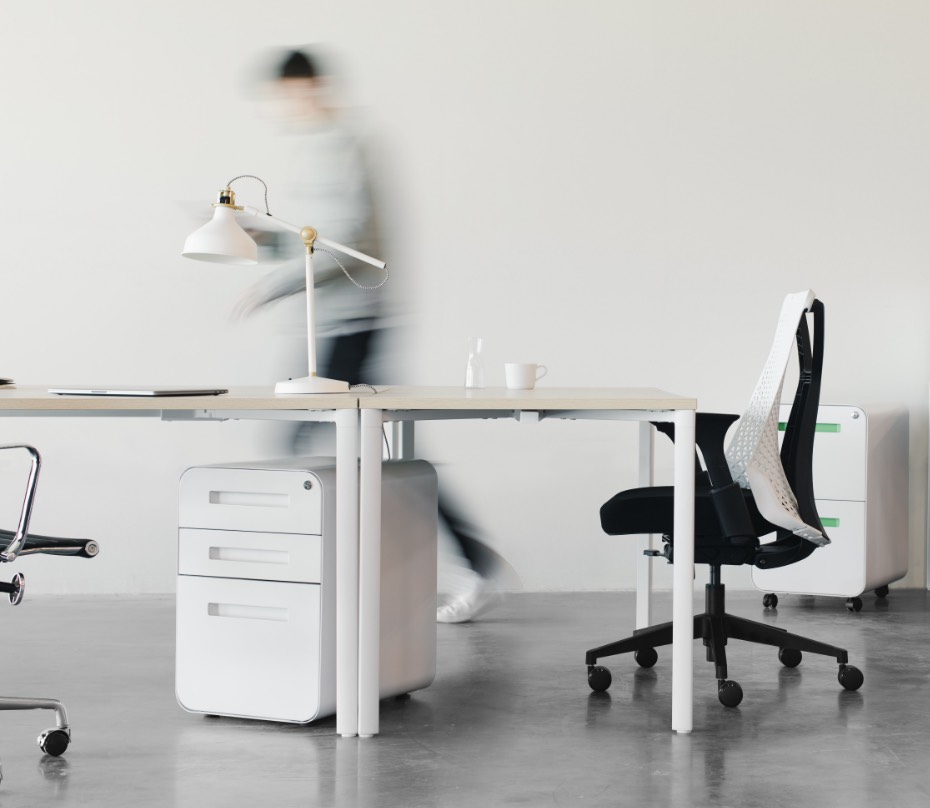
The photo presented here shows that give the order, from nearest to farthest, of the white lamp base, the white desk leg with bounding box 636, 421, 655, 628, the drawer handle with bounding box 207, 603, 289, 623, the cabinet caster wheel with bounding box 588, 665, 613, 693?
1. the drawer handle with bounding box 207, 603, 289, 623
2. the white lamp base
3. the cabinet caster wheel with bounding box 588, 665, 613, 693
4. the white desk leg with bounding box 636, 421, 655, 628

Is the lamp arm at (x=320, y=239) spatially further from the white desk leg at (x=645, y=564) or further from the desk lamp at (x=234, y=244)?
the white desk leg at (x=645, y=564)

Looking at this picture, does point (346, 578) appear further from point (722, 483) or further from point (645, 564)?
point (645, 564)

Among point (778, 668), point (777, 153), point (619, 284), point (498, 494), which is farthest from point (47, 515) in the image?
point (777, 153)

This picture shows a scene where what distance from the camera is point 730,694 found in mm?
2965

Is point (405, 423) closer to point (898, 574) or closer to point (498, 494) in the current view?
point (498, 494)

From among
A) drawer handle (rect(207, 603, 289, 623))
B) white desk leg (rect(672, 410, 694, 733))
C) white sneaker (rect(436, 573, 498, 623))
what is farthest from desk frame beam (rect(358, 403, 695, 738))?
white sneaker (rect(436, 573, 498, 623))

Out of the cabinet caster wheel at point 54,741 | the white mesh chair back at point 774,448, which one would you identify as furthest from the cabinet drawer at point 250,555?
the white mesh chair back at point 774,448

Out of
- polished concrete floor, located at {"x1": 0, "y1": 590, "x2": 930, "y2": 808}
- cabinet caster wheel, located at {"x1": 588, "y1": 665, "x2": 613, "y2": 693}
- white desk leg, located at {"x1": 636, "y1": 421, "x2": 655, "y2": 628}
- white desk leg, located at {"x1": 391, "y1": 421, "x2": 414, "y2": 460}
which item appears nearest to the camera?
polished concrete floor, located at {"x1": 0, "y1": 590, "x2": 930, "y2": 808}

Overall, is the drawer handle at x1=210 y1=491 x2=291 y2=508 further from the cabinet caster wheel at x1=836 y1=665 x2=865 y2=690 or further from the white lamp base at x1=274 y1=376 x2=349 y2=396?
the cabinet caster wheel at x1=836 y1=665 x2=865 y2=690

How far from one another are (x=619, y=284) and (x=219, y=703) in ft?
8.89

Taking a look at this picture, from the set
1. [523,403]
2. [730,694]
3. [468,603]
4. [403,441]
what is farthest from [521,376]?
[468,603]

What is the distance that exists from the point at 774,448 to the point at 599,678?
78 cm

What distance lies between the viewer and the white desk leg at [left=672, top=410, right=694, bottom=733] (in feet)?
8.93

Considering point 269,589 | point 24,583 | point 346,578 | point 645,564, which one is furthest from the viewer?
point 645,564
